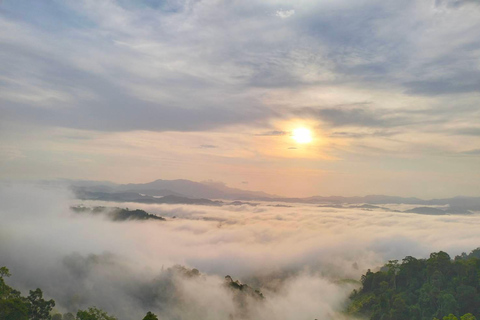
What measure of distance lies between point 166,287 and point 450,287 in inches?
4827

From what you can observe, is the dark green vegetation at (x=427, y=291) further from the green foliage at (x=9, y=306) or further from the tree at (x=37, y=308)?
the green foliage at (x=9, y=306)

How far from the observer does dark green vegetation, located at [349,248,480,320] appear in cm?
8606

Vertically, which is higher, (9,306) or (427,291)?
(9,306)

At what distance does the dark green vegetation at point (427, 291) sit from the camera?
282ft

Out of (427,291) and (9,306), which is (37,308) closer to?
(9,306)

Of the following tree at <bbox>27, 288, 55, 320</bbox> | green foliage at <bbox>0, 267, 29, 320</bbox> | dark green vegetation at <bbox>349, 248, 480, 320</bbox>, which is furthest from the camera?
dark green vegetation at <bbox>349, 248, 480, 320</bbox>

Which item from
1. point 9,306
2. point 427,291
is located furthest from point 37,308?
point 427,291

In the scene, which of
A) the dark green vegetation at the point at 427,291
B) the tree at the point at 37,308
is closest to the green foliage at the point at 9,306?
the tree at the point at 37,308

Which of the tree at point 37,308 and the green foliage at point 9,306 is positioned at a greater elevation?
the green foliage at point 9,306

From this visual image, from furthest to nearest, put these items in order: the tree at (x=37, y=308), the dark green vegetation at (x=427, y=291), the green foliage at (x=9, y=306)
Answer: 1. the dark green vegetation at (x=427, y=291)
2. the tree at (x=37, y=308)
3. the green foliage at (x=9, y=306)

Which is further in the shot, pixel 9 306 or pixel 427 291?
pixel 427 291

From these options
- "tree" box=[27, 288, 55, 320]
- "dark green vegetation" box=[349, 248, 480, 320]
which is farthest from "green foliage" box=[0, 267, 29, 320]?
"dark green vegetation" box=[349, 248, 480, 320]

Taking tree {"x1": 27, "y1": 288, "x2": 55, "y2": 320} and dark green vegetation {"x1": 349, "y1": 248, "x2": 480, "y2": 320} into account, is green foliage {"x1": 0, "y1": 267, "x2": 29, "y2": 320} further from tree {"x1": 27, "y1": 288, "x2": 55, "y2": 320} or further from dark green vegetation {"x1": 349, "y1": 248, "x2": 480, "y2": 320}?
dark green vegetation {"x1": 349, "y1": 248, "x2": 480, "y2": 320}

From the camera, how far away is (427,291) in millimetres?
93688
